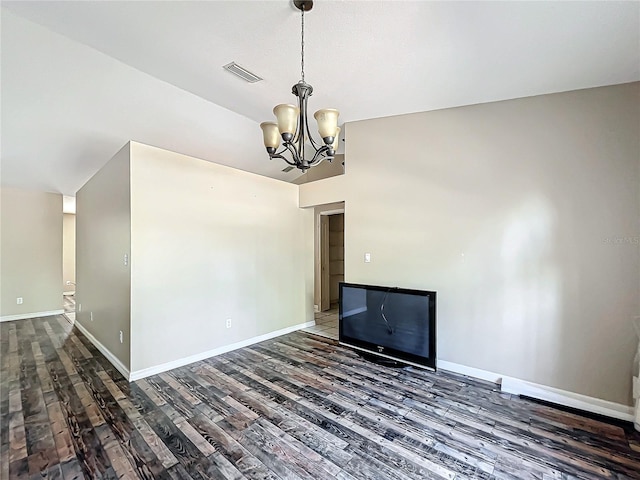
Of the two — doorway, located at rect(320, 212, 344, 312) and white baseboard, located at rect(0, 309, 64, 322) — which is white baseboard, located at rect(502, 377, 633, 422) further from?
white baseboard, located at rect(0, 309, 64, 322)

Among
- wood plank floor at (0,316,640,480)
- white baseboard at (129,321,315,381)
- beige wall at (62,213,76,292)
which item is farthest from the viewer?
beige wall at (62,213,76,292)

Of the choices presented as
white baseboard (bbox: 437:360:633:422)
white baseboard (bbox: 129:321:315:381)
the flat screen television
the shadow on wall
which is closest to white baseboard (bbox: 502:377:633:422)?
white baseboard (bbox: 437:360:633:422)

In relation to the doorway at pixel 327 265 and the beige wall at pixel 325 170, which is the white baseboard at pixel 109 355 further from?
the beige wall at pixel 325 170

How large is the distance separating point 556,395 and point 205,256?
421 cm

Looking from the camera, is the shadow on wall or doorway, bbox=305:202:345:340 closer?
the shadow on wall

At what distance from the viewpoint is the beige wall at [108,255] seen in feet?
10.7

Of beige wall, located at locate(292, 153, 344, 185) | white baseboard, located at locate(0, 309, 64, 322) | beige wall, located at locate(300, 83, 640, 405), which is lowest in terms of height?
white baseboard, located at locate(0, 309, 64, 322)

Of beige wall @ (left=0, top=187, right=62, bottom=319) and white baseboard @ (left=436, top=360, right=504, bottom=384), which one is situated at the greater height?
beige wall @ (left=0, top=187, right=62, bottom=319)

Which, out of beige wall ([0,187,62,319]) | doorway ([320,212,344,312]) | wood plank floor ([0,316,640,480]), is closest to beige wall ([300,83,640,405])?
wood plank floor ([0,316,640,480])

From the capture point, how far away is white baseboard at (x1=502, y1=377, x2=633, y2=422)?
2.46 m

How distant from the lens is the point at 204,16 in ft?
7.07

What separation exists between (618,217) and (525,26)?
185 cm

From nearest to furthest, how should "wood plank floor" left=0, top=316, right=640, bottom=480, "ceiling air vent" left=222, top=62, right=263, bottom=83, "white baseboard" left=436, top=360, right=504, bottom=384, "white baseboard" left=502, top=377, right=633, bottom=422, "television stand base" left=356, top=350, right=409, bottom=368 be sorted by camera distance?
1. "wood plank floor" left=0, top=316, right=640, bottom=480
2. "white baseboard" left=502, top=377, right=633, bottom=422
3. "ceiling air vent" left=222, top=62, right=263, bottom=83
4. "white baseboard" left=436, top=360, right=504, bottom=384
5. "television stand base" left=356, top=350, right=409, bottom=368

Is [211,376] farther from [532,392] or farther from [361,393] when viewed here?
[532,392]
